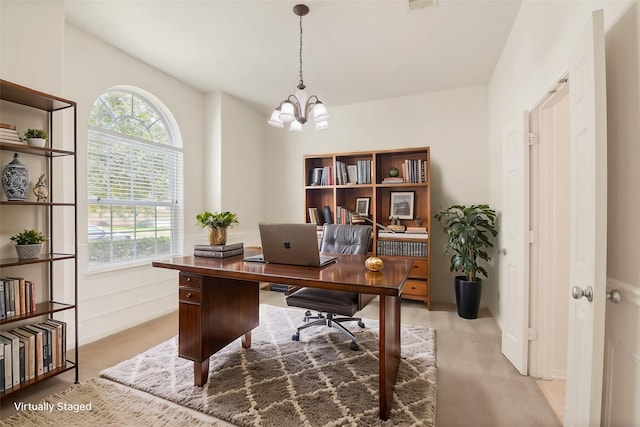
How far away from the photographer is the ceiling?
221cm

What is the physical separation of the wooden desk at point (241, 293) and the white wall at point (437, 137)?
6.83ft

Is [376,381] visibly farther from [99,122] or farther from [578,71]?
[99,122]

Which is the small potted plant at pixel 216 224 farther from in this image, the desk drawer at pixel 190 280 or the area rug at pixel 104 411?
the area rug at pixel 104 411

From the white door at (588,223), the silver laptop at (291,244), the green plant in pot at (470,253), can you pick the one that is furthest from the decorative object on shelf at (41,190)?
the green plant in pot at (470,253)

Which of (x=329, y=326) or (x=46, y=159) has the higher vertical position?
(x=46, y=159)

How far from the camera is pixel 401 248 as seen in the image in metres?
3.57

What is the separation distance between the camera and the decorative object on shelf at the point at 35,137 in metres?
1.84

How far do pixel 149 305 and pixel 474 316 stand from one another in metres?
3.47

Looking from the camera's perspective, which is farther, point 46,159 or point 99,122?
point 99,122

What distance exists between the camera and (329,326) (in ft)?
8.88

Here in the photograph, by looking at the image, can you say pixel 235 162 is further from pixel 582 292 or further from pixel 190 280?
pixel 582 292

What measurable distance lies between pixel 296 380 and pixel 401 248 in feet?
6.93

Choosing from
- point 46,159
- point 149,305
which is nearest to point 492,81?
point 46,159

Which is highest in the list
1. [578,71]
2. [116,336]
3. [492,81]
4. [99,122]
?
[492,81]
